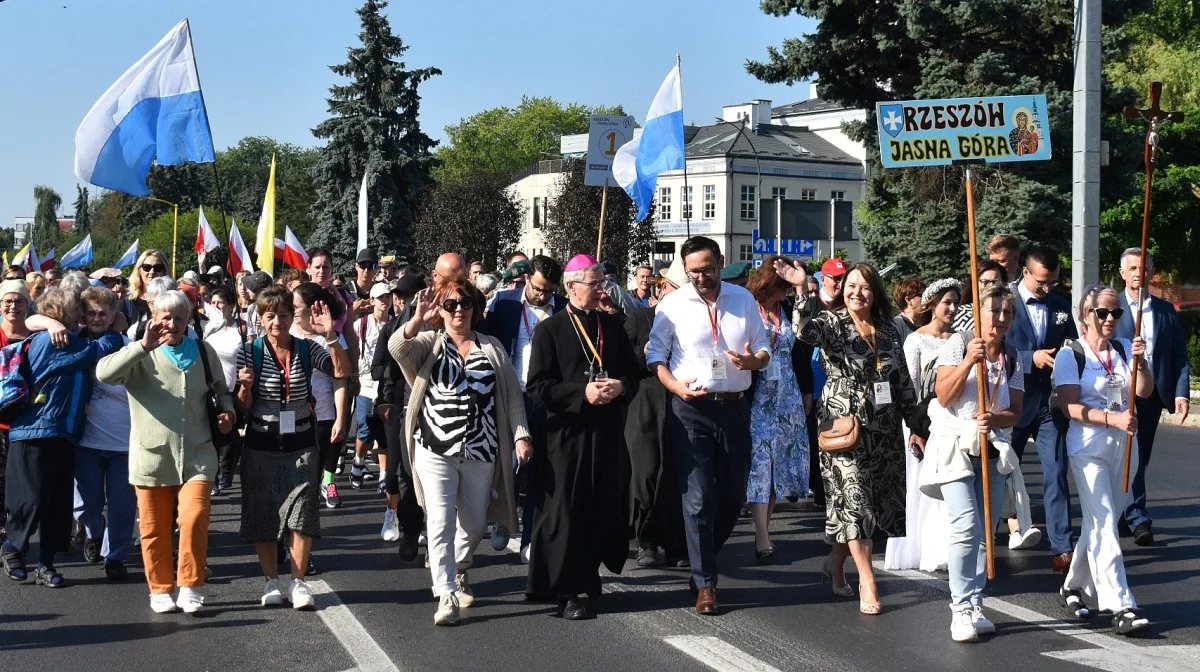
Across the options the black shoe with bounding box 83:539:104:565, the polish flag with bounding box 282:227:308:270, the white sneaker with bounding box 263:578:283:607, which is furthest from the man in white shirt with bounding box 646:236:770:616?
the polish flag with bounding box 282:227:308:270

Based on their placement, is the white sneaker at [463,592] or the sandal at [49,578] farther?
the sandal at [49,578]

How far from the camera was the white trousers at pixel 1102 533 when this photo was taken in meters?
7.05

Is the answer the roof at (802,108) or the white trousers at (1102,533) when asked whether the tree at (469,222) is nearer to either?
the roof at (802,108)

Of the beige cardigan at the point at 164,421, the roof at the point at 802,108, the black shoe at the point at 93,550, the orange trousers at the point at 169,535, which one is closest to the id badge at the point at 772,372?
the beige cardigan at the point at 164,421

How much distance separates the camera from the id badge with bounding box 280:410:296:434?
25.5 feet

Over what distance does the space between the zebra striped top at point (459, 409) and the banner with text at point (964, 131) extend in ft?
9.62

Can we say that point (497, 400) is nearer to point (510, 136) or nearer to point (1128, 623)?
point (1128, 623)

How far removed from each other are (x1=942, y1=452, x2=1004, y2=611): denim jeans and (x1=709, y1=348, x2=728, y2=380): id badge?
131cm

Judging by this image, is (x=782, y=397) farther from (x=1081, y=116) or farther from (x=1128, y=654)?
(x=1081, y=116)

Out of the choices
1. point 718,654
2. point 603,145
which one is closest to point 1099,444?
point 718,654

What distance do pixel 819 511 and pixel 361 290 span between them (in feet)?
18.1

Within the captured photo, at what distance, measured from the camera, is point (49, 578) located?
332 inches

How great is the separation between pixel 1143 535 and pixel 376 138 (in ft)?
173

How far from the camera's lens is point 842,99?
27.8 metres
